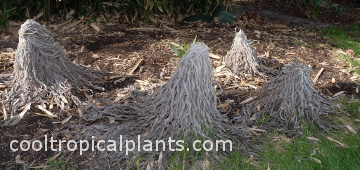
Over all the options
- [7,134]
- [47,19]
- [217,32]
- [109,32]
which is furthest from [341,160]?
[47,19]

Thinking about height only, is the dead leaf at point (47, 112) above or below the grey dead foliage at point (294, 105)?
below

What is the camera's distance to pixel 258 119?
309cm

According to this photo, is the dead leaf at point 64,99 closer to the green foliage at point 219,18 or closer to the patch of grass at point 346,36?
the green foliage at point 219,18

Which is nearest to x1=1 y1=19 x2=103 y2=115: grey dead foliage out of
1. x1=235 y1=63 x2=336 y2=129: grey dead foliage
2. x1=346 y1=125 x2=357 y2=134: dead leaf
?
x1=235 y1=63 x2=336 y2=129: grey dead foliage

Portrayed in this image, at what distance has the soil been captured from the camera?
2908 mm

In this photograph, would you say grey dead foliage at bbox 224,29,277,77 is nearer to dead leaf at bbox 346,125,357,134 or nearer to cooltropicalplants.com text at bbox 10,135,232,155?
dead leaf at bbox 346,125,357,134

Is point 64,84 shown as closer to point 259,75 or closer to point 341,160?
point 259,75

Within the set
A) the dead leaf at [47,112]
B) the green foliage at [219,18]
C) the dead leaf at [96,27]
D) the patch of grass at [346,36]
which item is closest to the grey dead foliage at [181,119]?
the dead leaf at [47,112]

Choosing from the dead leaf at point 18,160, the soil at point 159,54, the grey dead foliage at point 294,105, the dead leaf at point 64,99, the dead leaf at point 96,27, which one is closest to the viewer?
the dead leaf at point 18,160

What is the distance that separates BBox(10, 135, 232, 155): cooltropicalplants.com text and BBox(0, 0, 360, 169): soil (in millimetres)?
61

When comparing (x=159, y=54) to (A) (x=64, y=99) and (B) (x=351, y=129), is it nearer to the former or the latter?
(A) (x=64, y=99)

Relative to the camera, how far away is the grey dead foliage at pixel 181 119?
2553mm

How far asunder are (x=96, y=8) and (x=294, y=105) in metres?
3.41

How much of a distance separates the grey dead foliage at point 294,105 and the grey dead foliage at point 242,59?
2.45 ft
